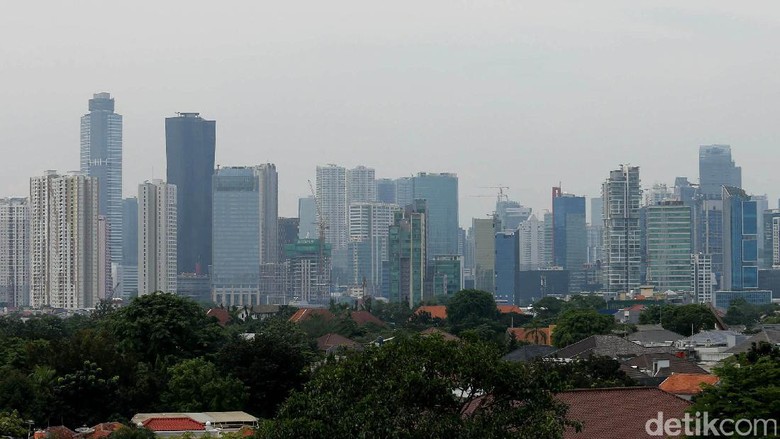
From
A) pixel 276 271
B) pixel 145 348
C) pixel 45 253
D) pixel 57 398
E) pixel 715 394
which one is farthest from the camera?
pixel 276 271

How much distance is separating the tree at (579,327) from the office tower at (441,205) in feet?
431

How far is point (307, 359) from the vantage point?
34469mm

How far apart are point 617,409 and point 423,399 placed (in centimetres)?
483

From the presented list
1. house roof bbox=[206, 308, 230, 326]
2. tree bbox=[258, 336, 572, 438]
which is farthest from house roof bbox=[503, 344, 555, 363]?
house roof bbox=[206, 308, 230, 326]

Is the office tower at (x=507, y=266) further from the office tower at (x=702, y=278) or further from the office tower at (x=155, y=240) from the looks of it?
the office tower at (x=155, y=240)

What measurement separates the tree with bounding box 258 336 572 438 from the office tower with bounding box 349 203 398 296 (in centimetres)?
16091

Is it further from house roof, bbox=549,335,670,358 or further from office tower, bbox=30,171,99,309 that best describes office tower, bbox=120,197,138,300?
house roof, bbox=549,335,670,358

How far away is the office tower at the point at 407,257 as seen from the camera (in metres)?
127

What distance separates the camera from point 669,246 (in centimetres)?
13612

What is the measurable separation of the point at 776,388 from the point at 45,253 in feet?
357

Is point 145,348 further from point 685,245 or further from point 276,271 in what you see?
point 276,271

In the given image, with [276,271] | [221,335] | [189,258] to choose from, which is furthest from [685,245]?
[221,335]

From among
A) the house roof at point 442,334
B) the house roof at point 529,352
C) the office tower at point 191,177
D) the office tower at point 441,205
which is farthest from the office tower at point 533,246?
the house roof at point 529,352

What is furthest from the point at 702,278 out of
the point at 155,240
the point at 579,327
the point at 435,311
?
the point at 579,327
